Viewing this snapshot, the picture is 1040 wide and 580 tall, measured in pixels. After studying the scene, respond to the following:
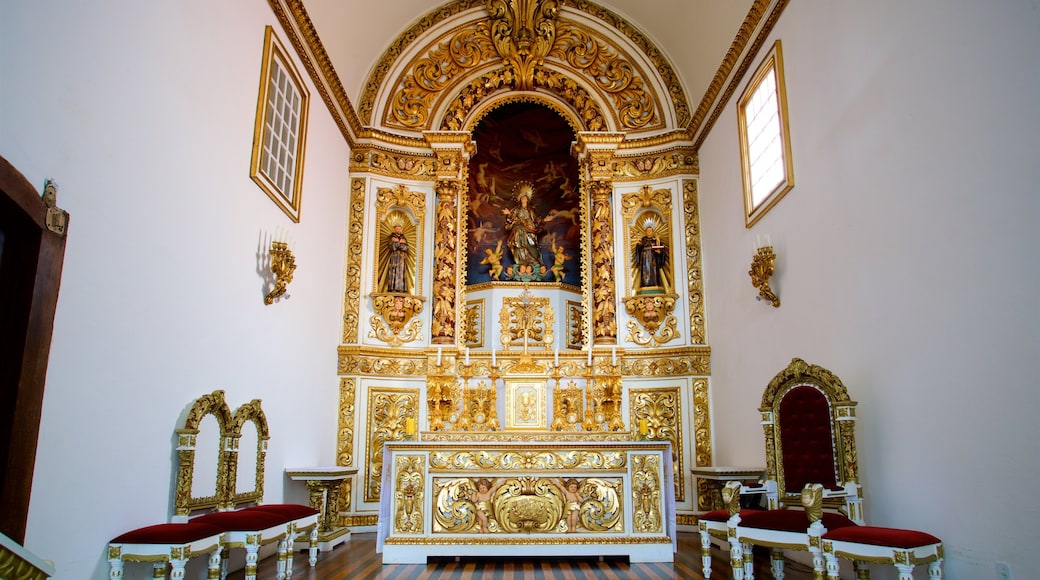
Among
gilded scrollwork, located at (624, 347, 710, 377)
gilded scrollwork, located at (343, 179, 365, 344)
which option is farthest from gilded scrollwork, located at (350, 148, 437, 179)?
gilded scrollwork, located at (624, 347, 710, 377)

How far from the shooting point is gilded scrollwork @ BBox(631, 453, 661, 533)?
711cm

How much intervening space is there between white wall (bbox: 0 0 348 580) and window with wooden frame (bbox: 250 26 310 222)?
15cm

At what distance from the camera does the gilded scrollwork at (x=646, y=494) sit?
711 cm

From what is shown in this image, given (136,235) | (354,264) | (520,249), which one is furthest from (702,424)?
(136,235)

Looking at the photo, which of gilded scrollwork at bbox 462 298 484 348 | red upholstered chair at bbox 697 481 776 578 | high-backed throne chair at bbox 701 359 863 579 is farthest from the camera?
gilded scrollwork at bbox 462 298 484 348

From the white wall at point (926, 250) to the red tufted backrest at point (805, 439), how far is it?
0.30 metres

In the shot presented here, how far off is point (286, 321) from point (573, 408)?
14.2ft

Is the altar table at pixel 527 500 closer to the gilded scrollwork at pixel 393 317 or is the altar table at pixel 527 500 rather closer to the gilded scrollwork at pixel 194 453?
the gilded scrollwork at pixel 194 453

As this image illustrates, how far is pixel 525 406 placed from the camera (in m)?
9.65

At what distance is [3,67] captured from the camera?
3.67m

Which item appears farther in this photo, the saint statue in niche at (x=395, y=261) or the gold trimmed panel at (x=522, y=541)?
the saint statue in niche at (x=395, y=261)

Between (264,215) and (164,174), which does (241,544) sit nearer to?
(164,174)

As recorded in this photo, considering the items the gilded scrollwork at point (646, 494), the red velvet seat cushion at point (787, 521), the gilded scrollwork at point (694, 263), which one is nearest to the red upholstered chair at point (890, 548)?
the red velvet seat cushion at point (787, 521)

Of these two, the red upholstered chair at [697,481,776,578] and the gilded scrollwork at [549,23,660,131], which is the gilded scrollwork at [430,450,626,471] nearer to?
the red upholstered chair at [697,481,776,578]
